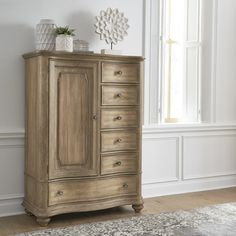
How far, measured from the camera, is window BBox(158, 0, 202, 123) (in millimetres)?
4938

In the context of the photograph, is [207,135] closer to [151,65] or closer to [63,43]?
[151,65]

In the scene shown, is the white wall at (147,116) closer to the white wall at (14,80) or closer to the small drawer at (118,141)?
the white wall at (14,80)

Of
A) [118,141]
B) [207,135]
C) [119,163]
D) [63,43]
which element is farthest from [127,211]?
[63,43]

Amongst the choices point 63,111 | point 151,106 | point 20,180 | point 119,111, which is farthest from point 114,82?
point 20,180

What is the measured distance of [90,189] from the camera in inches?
145

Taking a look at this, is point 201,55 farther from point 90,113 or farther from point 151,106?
point 90,113

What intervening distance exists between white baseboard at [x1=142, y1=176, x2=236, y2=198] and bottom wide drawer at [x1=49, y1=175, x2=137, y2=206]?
64 centimetres

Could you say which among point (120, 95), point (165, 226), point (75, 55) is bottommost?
point (165, 226)

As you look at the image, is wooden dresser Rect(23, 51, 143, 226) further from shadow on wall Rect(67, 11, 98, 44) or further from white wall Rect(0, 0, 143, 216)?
shadow on wall Rect(67, 11, 98, 44)

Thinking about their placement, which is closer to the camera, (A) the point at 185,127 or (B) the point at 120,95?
(B) the point at 120,95

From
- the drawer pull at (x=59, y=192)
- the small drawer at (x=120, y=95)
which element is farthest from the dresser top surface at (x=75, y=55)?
the drawer pull at (x=59, y=192)

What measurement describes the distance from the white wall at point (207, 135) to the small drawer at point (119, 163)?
611 millimetres

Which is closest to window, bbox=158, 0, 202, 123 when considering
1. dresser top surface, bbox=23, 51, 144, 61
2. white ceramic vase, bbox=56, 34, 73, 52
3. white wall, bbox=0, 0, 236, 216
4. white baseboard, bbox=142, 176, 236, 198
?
white wall, bbox=0, 0, 236, 216

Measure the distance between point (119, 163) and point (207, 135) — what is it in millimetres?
1504
